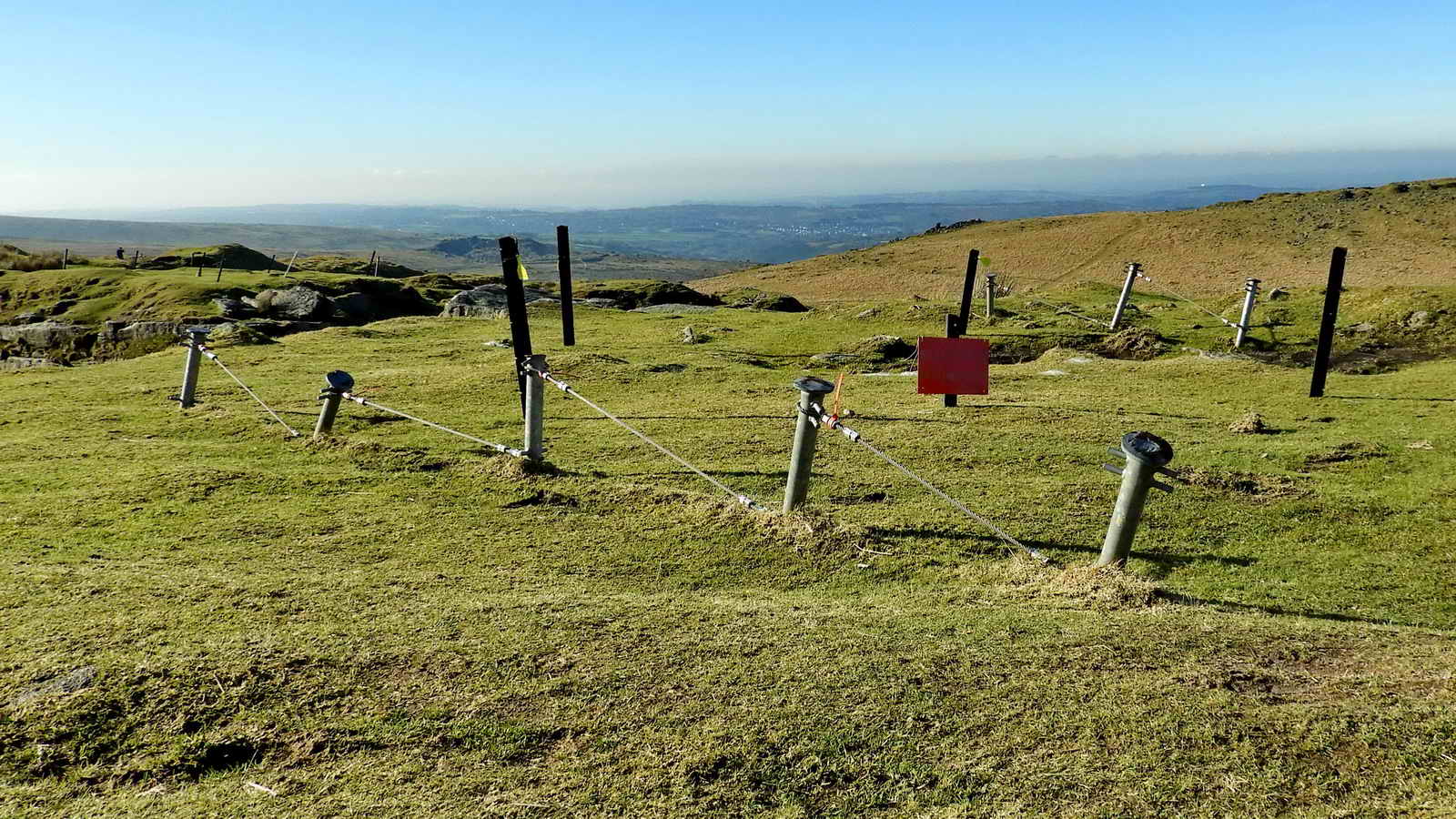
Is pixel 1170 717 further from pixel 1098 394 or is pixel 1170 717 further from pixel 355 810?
pixel 1098 394

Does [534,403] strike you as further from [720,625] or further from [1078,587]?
[1078,587]

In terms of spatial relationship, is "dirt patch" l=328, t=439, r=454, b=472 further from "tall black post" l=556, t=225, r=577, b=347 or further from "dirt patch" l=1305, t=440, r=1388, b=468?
"dirt patch" l=1305, t=440, r=1388, b=468

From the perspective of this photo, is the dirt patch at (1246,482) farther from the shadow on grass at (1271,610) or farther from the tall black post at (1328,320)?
the tall black post at (1328,320)

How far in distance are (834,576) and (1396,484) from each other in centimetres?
693

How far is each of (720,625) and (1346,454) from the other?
9.08 m

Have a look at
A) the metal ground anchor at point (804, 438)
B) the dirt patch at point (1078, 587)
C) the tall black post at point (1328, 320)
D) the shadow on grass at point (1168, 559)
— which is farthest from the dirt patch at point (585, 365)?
the tall black post at point (1328, 320)

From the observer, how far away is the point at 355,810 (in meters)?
4.05

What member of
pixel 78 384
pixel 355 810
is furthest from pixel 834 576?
pixel 78 384

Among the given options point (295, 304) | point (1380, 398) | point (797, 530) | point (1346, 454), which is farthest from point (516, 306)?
point (295, 304)

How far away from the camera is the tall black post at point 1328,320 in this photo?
12875 millimetres

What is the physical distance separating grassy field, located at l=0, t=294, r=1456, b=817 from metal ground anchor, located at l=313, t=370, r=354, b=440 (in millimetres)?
324

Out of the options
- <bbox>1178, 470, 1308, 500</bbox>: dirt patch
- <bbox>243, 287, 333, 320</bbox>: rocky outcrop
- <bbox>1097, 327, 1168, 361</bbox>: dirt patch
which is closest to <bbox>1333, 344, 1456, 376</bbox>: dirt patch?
<bbox>1097, 327, 1168, 361</bbox>: dirt patch

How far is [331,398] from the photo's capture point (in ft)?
37.4

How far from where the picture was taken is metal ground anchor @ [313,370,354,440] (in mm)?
11328
